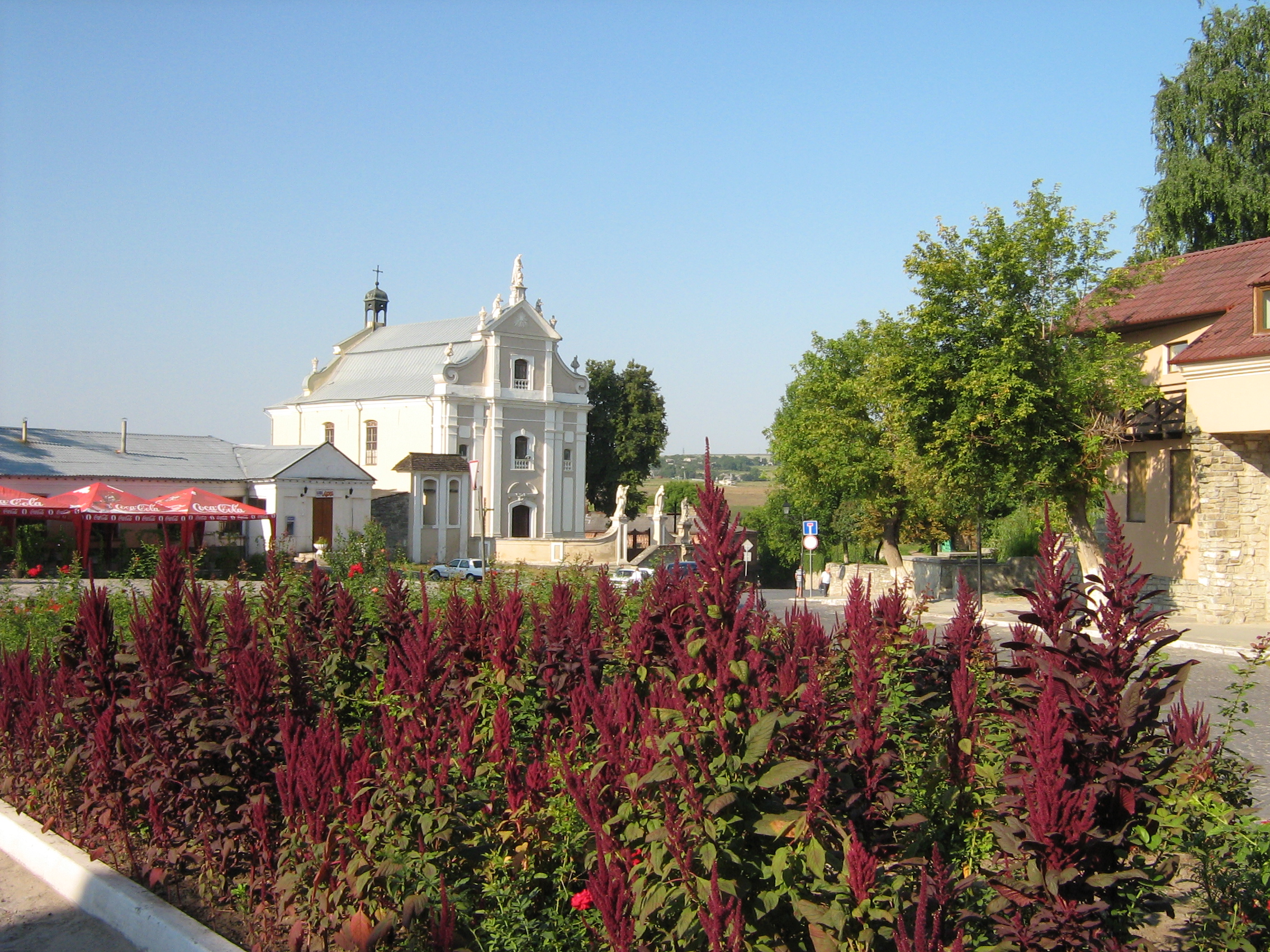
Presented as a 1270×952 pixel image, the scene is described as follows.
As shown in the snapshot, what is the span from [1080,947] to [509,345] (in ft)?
170

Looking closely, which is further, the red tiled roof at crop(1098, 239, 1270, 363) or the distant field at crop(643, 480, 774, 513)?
the distant field at crop(643, 480, 774, 513)

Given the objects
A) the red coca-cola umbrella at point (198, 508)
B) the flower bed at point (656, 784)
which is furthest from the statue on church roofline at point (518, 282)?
the flower bed at point (656, 784)

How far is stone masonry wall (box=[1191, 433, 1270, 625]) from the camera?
23.3 m

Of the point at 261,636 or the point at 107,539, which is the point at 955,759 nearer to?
the point at 261,636

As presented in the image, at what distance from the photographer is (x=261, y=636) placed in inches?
308

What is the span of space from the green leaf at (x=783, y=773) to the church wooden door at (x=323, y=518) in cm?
3985

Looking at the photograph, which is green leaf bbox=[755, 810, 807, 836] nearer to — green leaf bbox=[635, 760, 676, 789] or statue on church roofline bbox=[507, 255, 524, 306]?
green leaf bbox=[635, 760, 676, 789]

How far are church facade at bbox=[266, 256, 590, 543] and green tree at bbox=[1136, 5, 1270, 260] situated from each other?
30.1m

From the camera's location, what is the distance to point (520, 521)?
53.9 meters

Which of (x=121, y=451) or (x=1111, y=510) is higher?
(x=121, y=451)

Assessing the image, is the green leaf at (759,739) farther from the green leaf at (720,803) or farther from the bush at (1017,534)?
the bush at (1017,534)

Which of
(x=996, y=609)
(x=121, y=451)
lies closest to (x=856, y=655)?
(x=996, y=609)

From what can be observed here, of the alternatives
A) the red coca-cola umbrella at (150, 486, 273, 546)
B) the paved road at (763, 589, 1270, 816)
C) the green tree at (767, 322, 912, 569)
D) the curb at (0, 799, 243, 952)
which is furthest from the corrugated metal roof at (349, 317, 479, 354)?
the curb at (0, 799, 243, 952)

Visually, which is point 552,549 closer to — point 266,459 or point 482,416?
point 482,416
